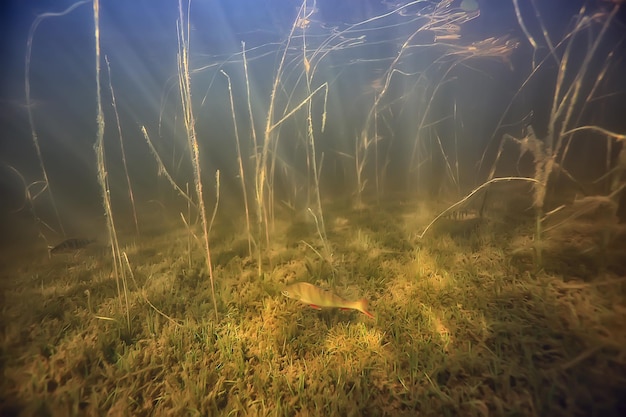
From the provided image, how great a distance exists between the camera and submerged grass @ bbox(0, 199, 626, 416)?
4.08 feet

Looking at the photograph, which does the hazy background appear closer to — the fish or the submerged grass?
the submerged grass

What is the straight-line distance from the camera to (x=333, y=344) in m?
1.61

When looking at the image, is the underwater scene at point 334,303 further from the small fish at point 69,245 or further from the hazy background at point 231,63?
the hazy background at point 231,63

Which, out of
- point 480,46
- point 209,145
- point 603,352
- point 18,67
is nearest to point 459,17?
point 480,46

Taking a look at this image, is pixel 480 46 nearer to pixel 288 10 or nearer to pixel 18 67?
pixel 288 10

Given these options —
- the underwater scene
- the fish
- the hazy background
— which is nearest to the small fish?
the underwater scene

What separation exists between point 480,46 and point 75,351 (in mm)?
9491

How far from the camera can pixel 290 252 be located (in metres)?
2.99

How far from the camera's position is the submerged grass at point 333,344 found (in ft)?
4.08

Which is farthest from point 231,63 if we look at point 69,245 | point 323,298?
point 323,298

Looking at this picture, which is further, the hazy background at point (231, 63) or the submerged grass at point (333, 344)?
the hazy background at point (231, 63)

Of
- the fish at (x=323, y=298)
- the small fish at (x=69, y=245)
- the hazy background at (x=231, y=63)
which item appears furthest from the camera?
the hazy background at (x=231, y=63)

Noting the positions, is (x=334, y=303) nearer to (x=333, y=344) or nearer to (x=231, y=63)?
(x=333, y=344)

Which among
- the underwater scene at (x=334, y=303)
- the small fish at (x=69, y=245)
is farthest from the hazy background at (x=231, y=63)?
the small fish at (x=69, y=245)
